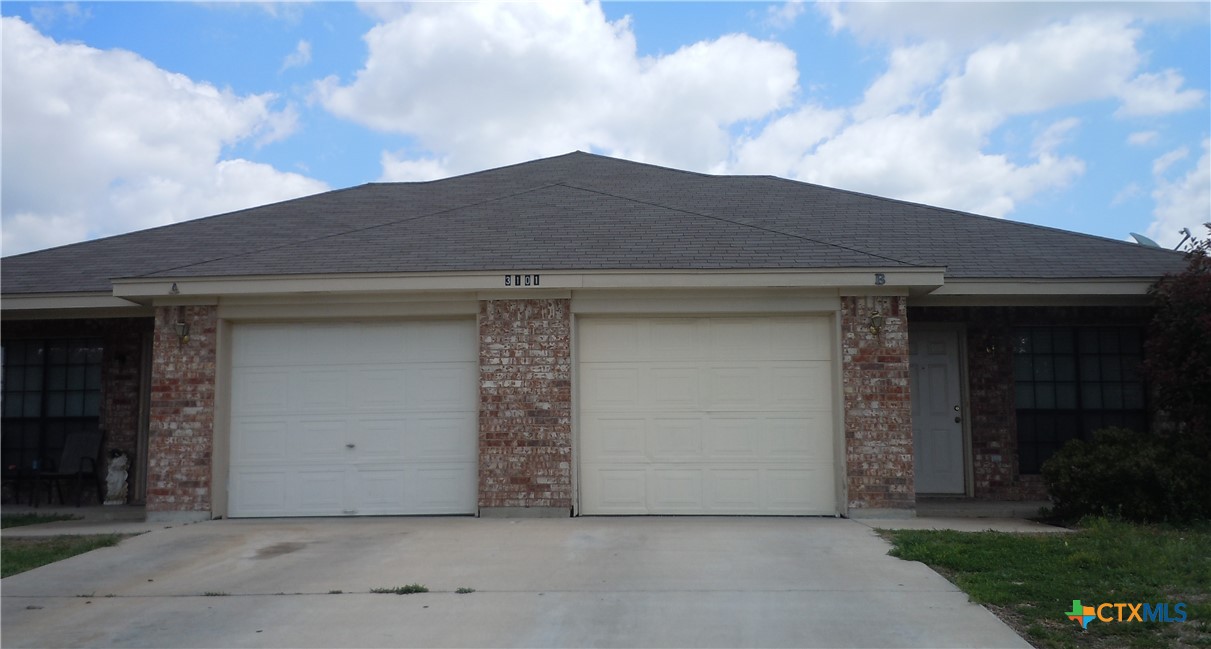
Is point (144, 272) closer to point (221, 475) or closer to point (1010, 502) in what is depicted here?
point (221, 475)

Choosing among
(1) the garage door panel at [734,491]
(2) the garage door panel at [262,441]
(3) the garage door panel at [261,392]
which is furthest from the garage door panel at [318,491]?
(1) the garage door panel at [734,491]

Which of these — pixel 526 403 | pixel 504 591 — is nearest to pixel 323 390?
pixel 526 403

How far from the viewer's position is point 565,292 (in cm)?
1054

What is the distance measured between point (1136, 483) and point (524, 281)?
6.67 m

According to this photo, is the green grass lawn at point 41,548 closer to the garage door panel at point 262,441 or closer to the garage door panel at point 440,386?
→ the garage door panel at point 262,441

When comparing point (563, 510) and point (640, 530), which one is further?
point (563, 510)

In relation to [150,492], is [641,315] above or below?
above

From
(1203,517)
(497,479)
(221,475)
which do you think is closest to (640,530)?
(497,479)

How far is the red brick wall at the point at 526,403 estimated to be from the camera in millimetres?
10453

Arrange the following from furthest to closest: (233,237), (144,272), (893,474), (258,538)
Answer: (233,237)
(144,272)
(893,474)
(258,538)

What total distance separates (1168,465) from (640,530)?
17.8 ft

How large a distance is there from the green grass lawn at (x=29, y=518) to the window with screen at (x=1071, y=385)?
12.1 meters

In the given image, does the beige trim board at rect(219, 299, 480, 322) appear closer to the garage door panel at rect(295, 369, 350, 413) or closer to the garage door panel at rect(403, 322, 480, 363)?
the garage door panel at rect(403, 322, 480, 363)

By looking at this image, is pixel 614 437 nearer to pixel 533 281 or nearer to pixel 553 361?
pixel 553 361
